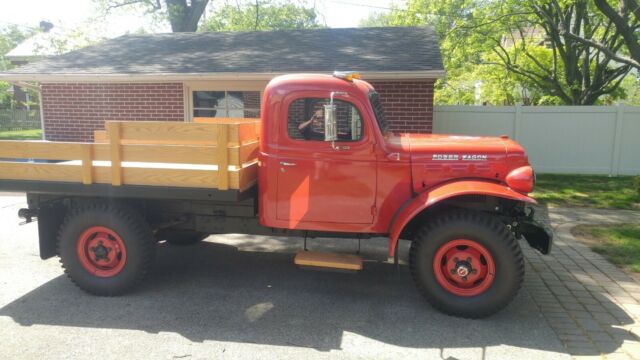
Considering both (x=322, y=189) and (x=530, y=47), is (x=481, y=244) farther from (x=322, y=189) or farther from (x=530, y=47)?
(x=530, y=47)

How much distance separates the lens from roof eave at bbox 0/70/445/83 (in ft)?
27.2

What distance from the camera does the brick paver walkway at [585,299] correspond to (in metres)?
3.95

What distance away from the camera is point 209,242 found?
7.07m

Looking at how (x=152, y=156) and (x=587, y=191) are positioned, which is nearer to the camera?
(x=152, y=156)

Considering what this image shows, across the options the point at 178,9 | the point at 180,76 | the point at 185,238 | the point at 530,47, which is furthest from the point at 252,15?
the point at 185,238

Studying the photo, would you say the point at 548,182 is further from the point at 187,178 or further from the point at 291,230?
the point at 187,178

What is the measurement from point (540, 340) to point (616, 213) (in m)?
5.85

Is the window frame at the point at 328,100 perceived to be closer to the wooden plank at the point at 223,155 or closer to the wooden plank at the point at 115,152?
the wooden plank at the point at 223,155

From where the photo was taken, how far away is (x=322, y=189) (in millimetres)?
4746

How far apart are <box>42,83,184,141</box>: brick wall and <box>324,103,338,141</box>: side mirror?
6.34 m

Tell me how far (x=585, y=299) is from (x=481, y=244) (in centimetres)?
140

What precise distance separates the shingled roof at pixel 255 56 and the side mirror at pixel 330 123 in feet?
13.9

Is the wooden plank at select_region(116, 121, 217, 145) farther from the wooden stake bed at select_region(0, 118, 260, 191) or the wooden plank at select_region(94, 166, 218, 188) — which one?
the wooden plank at select_region(94, 166, 218, 188)

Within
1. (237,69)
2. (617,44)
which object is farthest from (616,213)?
(617,44)
